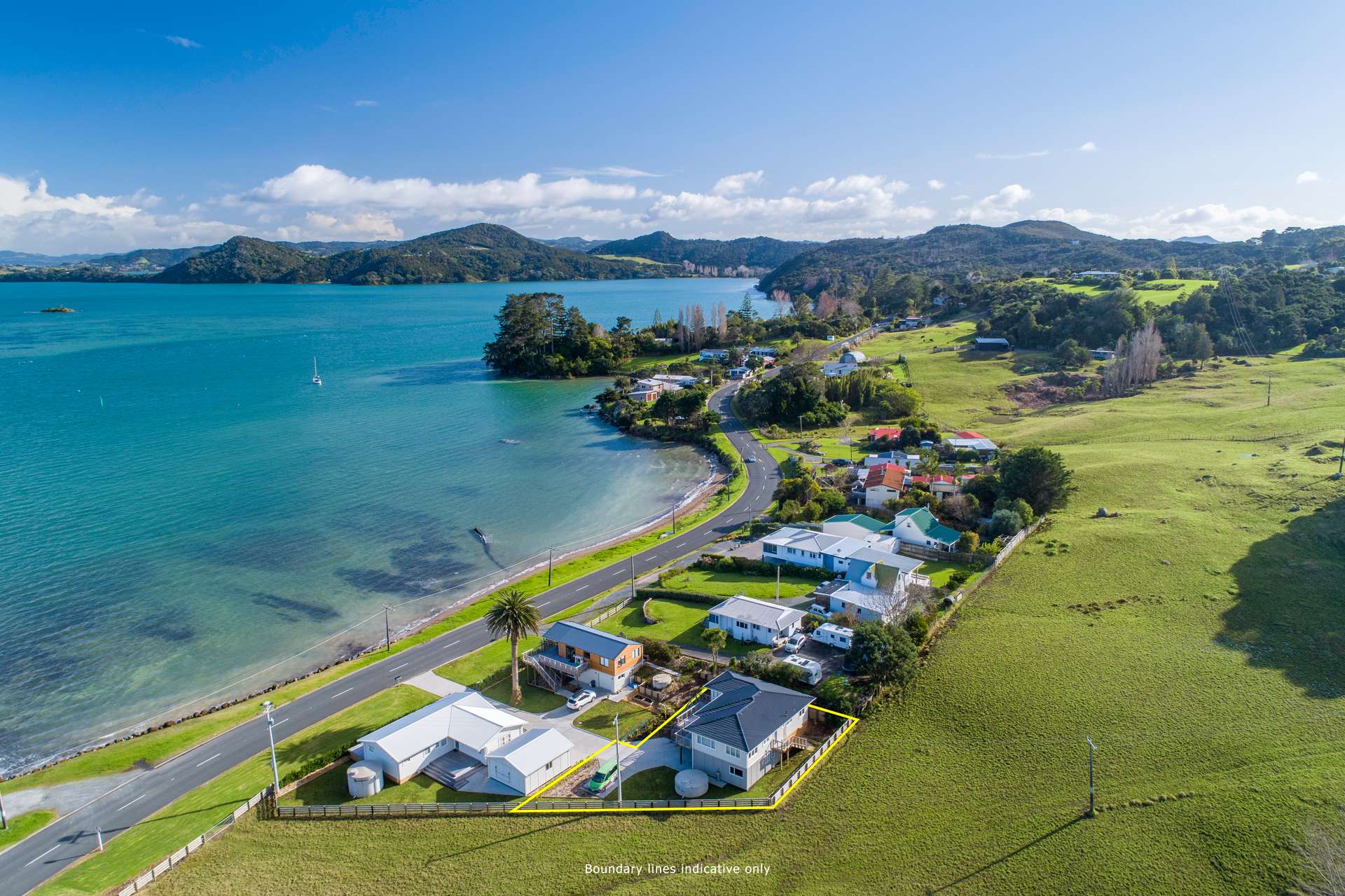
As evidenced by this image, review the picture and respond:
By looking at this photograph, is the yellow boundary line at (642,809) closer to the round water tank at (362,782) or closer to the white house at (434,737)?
the white house at (434,737)

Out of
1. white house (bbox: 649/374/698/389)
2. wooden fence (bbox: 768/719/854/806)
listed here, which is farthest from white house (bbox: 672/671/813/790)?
white house (bbox: 649/374/698/389)

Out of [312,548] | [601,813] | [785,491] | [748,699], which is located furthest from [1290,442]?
[312,548]

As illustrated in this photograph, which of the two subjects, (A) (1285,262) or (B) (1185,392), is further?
(A) (1285,262)

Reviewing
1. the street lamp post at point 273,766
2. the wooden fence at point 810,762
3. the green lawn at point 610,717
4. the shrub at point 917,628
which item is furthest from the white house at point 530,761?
the shrub at point 917,628

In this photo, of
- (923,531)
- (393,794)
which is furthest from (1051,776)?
(393,794)

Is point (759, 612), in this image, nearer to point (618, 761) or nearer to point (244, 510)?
point (618, 761)

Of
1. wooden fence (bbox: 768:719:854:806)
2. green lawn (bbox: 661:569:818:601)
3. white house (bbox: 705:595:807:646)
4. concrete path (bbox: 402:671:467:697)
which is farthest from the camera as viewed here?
green lawn (bbox: 661:569:818:601)

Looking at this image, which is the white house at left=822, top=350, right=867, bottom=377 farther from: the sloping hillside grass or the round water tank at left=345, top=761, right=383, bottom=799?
the round water tank at left=345, top=761, right=383, bottom=799

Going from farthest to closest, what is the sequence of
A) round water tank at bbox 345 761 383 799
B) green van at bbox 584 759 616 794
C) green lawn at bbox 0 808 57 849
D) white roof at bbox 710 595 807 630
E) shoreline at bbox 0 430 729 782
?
white roof at bbox 710 595 807 630
shoreline at bbox 0 430 729 782
round water tank at bbox 345 761 383 799
green van at bbox 584 759 616 794
green lawn at bbox 0 808 57 849

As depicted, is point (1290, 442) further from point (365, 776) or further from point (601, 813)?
point (365, 776)
